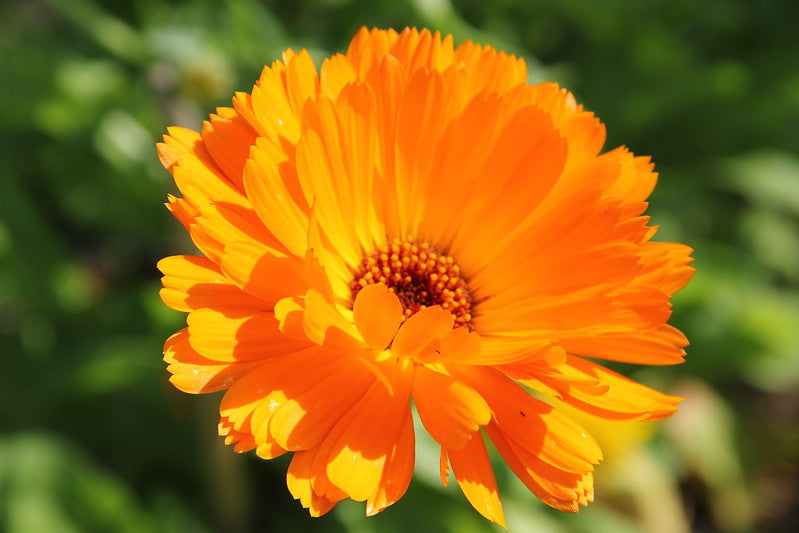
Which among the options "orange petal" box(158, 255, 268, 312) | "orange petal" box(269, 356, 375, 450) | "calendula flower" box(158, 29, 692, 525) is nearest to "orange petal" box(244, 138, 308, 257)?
"calendula flower" box(158, 29, 692, 525)

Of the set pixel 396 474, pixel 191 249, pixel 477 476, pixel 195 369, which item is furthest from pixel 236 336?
pixel 191 249

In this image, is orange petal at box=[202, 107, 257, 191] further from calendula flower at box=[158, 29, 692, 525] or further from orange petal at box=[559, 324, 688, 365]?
orange petal at box=[559, 324, 688, 365]

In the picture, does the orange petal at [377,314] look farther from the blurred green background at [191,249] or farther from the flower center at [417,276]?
the blurred green background at [191,249]

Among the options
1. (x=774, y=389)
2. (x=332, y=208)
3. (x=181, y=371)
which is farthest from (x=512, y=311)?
(x=774, y=389)

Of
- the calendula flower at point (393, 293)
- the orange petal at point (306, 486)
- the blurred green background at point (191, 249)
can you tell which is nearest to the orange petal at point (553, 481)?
the calendula flower at point (393, 293)

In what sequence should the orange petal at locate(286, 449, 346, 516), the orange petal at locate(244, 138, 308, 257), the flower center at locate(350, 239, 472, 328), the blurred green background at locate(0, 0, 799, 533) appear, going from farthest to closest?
the blurred green background at locate(0, 0, 799, 533) → the flower center at locate(350, 239, 472, 328) → the orange petal at locate(244, 138, 308, 257) → the orange petal at locate(286, 449, 346, 516)

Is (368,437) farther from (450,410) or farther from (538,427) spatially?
(538,427)

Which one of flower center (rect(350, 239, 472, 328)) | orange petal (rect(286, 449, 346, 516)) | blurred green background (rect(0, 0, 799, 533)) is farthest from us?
blurred green background (rect(0, 0, 799, 533))
